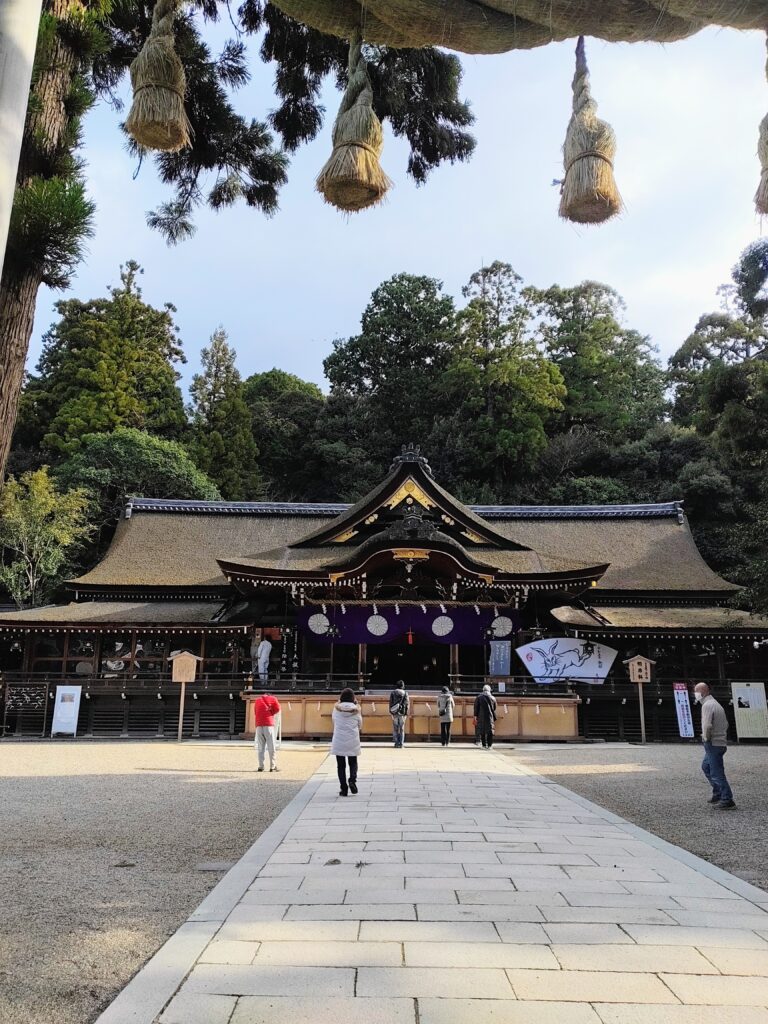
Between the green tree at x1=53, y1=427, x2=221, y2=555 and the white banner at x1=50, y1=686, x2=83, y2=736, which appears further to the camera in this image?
the green tree at x1=53, y1=427, x2=221, y2=555

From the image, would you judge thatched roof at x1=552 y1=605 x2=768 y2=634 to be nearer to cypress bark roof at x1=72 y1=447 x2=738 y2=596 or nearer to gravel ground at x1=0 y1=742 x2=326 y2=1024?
cypress bark roof at x1=72 y1=447 x2=738 y2=596

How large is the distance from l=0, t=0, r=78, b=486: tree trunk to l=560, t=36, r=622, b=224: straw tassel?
204 centimetres

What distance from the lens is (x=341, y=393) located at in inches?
1670

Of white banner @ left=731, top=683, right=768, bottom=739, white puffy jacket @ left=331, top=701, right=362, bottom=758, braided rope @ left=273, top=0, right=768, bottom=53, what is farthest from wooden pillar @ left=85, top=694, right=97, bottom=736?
braided rope @ left=273, top=0, right=768, bottom=53

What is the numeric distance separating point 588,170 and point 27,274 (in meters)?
2.17

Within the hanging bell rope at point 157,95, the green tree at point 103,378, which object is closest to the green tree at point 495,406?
the green tree at point 103,378

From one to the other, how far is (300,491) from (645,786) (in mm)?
33806

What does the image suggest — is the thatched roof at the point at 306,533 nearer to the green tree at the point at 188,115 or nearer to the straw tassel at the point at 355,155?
the green tree at the point at 188,115

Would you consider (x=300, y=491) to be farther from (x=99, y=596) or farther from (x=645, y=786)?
(x=645, y=786)

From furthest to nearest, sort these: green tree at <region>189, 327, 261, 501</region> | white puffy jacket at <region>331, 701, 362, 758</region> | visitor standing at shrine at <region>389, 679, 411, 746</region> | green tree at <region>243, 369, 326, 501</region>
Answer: green tree at <region>243, 369, 326, 501</region> → green tree at <region>189, 327, 261, 501</region> → visitor standing at shrine at <region>389, 679, 411, 746</region> → white puffy jacket at <region>331, 701, 362, 758</region>

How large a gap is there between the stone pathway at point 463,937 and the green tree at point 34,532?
76.0 ft

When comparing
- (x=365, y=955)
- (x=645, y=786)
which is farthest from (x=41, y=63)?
(x=645, y=786)

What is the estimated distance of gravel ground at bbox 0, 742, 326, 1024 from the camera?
2822 mm

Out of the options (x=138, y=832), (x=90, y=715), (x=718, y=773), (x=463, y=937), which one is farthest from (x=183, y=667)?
(x=463, y=937)
